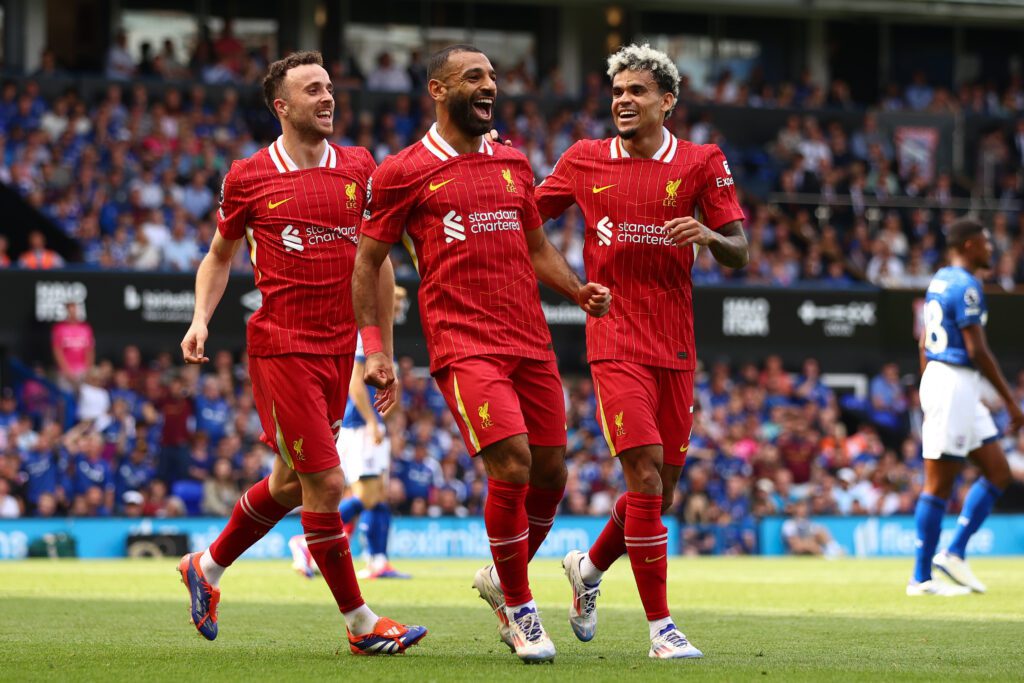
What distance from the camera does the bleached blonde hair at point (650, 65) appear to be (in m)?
8.07

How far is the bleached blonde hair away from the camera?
26.5 ft

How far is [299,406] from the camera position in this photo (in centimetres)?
774

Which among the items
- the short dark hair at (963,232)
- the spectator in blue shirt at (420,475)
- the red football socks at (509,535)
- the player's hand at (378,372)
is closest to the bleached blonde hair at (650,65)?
the player's hand at (378,372)

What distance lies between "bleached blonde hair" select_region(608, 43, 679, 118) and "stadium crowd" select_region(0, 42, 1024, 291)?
15.6m

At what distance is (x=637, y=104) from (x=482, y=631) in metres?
3.00

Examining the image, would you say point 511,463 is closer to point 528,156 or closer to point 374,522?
point 374,522

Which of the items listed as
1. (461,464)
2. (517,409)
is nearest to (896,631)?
(517,409)

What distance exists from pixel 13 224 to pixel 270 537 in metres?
6.21

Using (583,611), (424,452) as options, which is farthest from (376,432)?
(424,452)

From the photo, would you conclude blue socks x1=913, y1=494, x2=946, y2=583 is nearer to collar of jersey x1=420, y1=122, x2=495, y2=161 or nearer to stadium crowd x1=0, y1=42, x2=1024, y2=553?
collar of jersey x1=420, y1=122, x2=495, y2=161

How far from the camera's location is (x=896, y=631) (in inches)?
358

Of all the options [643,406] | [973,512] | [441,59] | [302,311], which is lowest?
[973,512]

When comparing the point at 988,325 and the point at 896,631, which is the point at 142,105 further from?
the point at 896,631

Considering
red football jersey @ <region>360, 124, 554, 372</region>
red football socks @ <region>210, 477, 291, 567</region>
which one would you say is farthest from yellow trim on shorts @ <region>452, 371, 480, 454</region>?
red football socks @ <region>210, 477, 291, 567</region>
